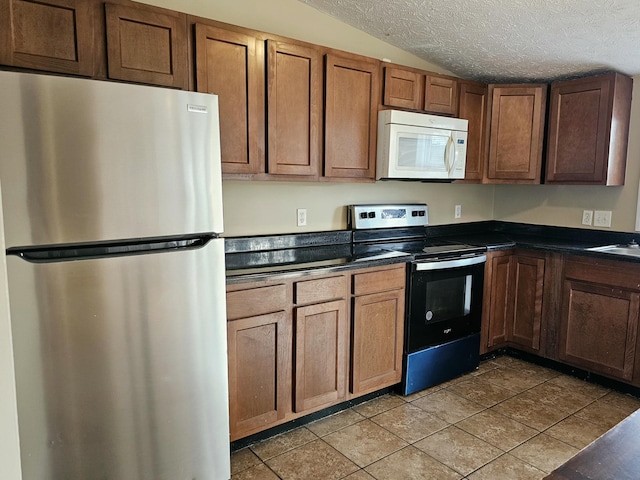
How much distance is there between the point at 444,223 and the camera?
3695 millimetres

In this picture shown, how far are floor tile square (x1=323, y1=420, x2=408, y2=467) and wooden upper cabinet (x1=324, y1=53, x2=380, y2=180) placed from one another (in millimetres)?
1443

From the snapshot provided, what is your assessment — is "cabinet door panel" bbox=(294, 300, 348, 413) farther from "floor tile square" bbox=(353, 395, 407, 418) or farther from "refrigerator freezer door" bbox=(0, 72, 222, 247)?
"refrigerator freezer door" bbox=(0, 72, 222, 247)

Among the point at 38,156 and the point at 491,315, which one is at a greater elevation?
the point at 38,156

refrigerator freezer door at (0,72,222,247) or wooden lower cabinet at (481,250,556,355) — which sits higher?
refrigerator freezer door at (0,72,222,247)

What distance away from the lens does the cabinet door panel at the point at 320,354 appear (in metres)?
2.30

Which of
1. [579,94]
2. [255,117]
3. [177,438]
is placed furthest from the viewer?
[579,94]

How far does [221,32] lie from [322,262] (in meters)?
1.26

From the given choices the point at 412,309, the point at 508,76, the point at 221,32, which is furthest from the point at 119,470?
the point at 508,76

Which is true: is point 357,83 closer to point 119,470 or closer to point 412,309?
point 412,309

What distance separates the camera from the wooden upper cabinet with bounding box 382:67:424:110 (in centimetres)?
279

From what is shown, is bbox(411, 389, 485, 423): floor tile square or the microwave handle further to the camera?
the microwave handle

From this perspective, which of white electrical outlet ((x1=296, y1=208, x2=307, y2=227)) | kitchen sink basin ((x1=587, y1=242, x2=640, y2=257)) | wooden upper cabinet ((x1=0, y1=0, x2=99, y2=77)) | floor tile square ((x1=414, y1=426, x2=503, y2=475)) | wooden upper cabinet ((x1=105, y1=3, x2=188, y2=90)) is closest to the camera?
wooden upper cabinet ((x1=0, y1=0, x2=99, y2=77))

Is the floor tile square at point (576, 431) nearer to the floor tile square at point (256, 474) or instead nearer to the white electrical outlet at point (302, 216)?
the floor tile square at point (256, 474)

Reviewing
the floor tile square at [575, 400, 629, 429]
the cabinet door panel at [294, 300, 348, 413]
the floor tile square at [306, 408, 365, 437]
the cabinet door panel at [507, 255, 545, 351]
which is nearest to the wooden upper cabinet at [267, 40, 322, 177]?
the cabinet door panel at [294, 300, 348, 413]
